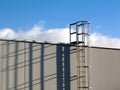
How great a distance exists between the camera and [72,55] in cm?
2672

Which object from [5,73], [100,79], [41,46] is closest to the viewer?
[5,73]

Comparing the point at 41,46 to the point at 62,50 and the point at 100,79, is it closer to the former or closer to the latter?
the point at 62,50

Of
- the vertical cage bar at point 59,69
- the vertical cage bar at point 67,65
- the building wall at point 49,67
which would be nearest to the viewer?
the building wall at point 49,67

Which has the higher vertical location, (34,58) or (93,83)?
(34,58)

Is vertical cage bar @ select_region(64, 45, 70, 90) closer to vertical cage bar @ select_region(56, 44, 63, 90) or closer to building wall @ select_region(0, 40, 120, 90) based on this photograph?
building wall @ select_region(0, 40, 120, 90)

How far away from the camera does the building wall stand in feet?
79.3

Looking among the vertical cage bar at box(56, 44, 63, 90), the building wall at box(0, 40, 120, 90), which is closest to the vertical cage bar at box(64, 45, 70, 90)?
the building wall at box(0, 40, 120, 90)

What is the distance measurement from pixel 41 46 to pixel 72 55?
8.29ft

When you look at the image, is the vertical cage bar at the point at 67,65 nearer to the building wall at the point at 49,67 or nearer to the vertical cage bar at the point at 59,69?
the building wall at the point at 49,67

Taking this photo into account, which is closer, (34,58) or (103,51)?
(34,58)

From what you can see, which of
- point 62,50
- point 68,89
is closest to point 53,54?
point 62,50

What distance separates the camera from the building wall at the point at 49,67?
24172 millimetres

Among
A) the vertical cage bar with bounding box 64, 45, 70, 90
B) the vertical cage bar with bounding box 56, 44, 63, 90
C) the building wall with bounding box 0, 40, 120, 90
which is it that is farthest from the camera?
the vertical cage bar with bounding box 64, 45, 70, 90

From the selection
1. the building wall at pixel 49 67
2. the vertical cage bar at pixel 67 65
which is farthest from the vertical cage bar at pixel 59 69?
the vertical cage bar at pixel 67 65
